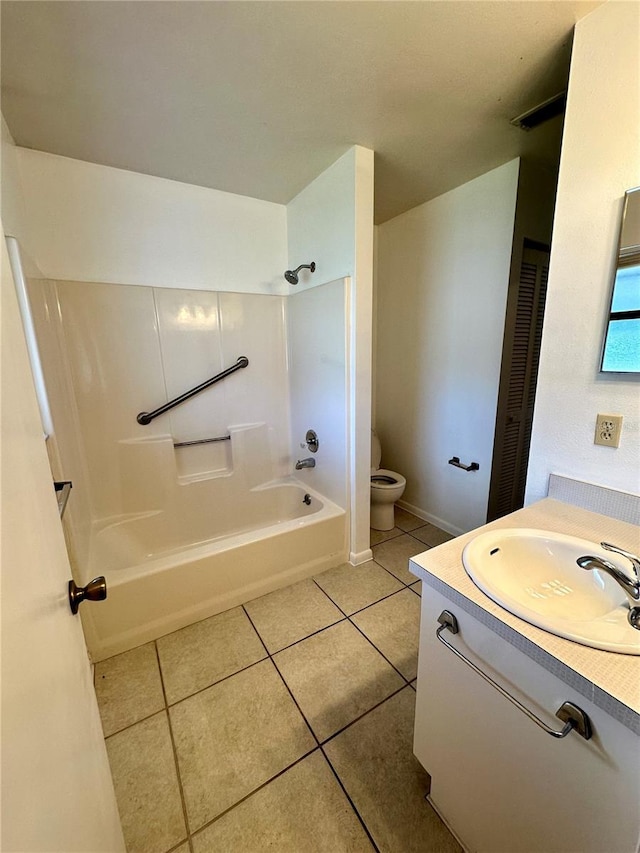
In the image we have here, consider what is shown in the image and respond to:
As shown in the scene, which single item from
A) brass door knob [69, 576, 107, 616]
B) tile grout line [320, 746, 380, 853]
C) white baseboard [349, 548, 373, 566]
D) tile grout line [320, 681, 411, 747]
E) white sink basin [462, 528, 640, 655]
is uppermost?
brass door knob [69, 576, 107, 616]

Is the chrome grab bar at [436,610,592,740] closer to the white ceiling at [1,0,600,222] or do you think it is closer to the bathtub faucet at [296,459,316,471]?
the bathtub faucet at [296,459,316,471]

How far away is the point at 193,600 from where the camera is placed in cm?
173

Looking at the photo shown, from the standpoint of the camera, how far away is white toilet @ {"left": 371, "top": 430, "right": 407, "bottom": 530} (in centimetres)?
248

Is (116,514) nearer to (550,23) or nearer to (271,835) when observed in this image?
(271,835)

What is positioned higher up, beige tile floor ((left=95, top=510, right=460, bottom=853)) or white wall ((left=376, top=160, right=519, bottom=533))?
white wall ((left=376, top=160, right=519, bottom=533))

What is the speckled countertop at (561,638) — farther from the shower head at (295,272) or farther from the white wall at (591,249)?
the shower head at (295,272)

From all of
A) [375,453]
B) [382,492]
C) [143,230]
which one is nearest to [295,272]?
[143,230]

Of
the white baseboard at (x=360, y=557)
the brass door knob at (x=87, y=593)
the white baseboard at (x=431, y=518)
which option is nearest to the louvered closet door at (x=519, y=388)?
the white baseboard at (x=431, y=518)

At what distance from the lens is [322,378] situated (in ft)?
7.25

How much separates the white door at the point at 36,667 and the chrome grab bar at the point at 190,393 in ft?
5.02

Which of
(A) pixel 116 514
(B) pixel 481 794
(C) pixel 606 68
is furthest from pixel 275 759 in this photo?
(C) pixel 606 68

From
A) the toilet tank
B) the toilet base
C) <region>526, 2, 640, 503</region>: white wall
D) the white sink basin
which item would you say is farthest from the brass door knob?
the toilet tank

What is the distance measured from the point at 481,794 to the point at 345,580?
1.25 metres

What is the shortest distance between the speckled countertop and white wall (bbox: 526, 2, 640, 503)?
0.20 m
